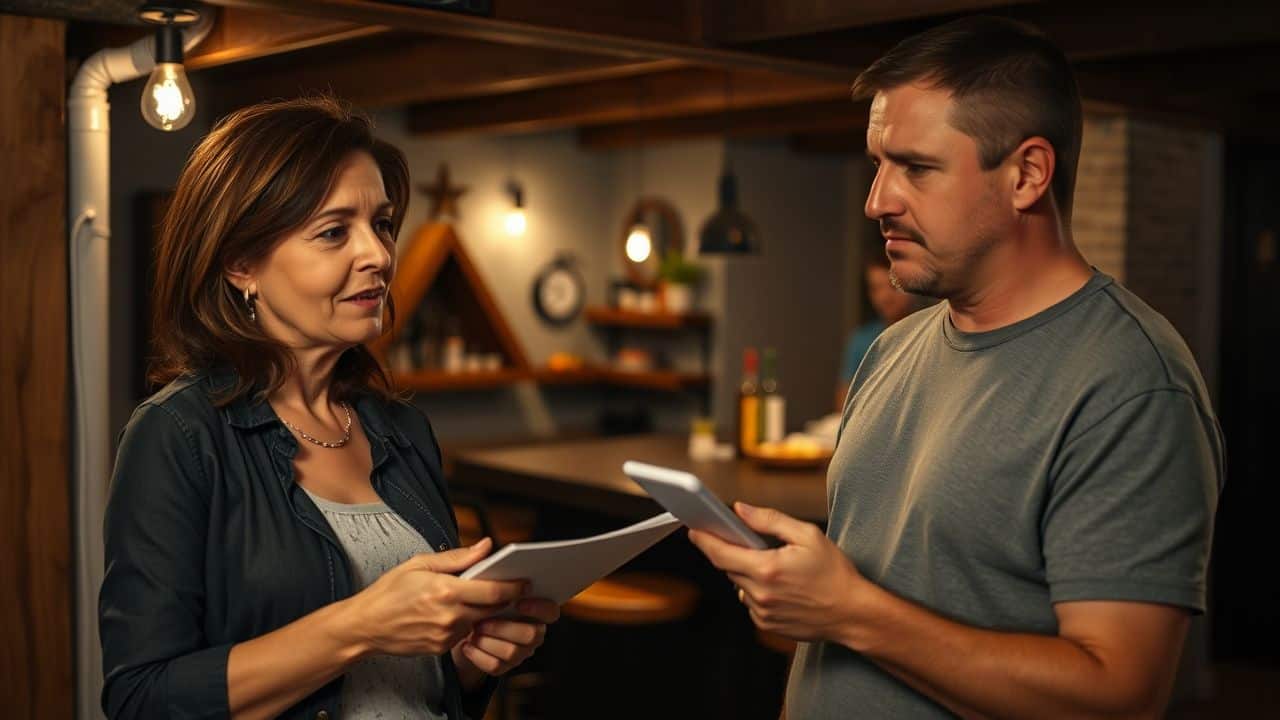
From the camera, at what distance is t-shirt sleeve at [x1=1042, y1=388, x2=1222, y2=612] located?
146cm

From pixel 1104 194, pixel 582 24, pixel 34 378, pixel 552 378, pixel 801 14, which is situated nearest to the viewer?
pixel 582 24

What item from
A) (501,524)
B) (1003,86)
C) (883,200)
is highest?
(1003,86)

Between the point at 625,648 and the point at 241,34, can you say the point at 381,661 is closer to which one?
the point at 241,34

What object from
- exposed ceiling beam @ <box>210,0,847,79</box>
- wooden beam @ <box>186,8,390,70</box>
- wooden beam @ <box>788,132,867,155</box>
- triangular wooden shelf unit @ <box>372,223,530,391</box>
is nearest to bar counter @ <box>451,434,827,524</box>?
exposed ceiling beam @ <box>210,0,847,79</box>

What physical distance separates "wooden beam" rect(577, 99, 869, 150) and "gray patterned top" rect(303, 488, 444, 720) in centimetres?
406

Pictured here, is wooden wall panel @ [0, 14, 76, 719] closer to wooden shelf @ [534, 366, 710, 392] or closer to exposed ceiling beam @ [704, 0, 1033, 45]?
exposed ceiling beam @ [704, 0, 1033, 45]

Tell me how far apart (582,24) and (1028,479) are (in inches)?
68.4

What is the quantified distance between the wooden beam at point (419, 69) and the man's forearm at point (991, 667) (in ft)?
8.88

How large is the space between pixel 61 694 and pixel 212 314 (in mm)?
1873

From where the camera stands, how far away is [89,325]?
3363 mm

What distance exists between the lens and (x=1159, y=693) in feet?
4.88

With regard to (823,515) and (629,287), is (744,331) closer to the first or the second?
(629,287)

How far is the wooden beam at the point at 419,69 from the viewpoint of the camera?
4.31 metres

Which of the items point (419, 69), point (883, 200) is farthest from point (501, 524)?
point (883, 200)
